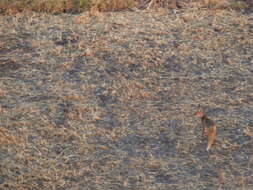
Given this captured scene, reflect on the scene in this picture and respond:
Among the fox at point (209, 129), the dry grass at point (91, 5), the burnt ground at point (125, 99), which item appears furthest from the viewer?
the dry grass at point (91, 5)

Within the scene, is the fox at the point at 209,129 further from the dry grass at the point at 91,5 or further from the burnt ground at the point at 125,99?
the dry grass at the point at 91,5

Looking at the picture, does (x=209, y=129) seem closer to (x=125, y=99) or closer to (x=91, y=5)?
(x=125, y=99)

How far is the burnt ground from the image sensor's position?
5930 millimetres

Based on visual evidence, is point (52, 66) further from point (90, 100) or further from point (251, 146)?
point (251, 146)

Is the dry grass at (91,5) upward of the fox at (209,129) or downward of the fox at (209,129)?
upward

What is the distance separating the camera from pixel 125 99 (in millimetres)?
7379

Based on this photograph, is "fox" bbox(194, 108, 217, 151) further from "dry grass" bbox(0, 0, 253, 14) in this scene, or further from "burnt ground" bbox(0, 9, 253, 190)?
"dry grass" bbox(0, 0, 253, 14)

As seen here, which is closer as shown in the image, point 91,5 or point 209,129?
point 209,129

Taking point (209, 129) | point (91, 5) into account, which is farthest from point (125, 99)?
point (91, 5)

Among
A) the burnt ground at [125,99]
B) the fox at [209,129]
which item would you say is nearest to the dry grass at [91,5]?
the burnt ground at [125,99]

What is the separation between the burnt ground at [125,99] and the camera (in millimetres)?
Result: 5930

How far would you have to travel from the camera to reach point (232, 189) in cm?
557

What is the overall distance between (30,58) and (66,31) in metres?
0.92

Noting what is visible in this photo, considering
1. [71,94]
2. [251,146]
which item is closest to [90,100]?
[71,94]
